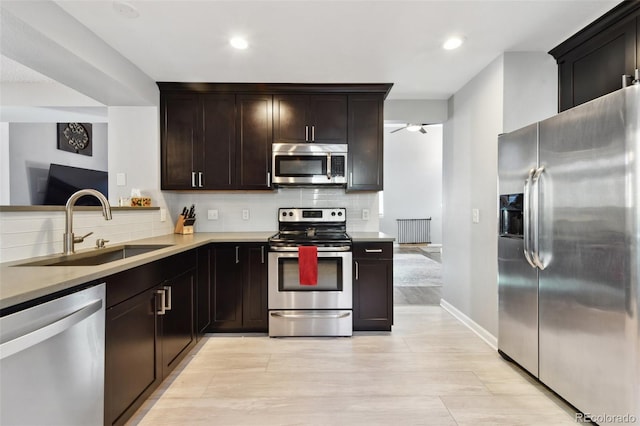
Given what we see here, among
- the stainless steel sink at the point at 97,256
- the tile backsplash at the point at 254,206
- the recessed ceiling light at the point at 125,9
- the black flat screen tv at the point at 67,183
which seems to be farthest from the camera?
the black flat screen tv at the point at 67,183

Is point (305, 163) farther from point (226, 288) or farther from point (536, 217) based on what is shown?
point (536, 217)

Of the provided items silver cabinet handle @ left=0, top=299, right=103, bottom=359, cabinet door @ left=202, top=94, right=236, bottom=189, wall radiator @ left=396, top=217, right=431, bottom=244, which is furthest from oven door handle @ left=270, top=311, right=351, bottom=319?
wall radiator @ left=396, top=217, right=431, bottom=244

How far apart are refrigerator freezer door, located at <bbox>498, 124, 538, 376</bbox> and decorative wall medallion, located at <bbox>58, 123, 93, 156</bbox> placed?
5988 mm

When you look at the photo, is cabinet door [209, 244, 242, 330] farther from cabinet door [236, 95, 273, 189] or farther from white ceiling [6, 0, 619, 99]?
white ceiling [6, 0, 619, 99]

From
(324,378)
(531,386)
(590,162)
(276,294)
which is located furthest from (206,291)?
(590,162)

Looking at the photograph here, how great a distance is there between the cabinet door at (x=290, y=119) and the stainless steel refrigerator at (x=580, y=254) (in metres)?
1.88

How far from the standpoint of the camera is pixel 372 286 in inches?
116

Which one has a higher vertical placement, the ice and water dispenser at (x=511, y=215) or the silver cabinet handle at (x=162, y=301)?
the ice and water dispenser at (x=511, y=215)

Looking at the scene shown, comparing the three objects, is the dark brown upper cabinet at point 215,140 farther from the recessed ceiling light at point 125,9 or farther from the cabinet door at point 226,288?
the recessed ceiling light at point 125,9

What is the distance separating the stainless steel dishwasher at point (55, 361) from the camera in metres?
0.99

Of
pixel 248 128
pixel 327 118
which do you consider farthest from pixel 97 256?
pixel 327 118

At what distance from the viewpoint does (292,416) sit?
179cm

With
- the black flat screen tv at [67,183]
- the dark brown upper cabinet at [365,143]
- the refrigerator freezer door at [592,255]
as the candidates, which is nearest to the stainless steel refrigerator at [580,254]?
the refrigerator freezer door at [592,255]

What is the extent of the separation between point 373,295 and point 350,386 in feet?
3.25
